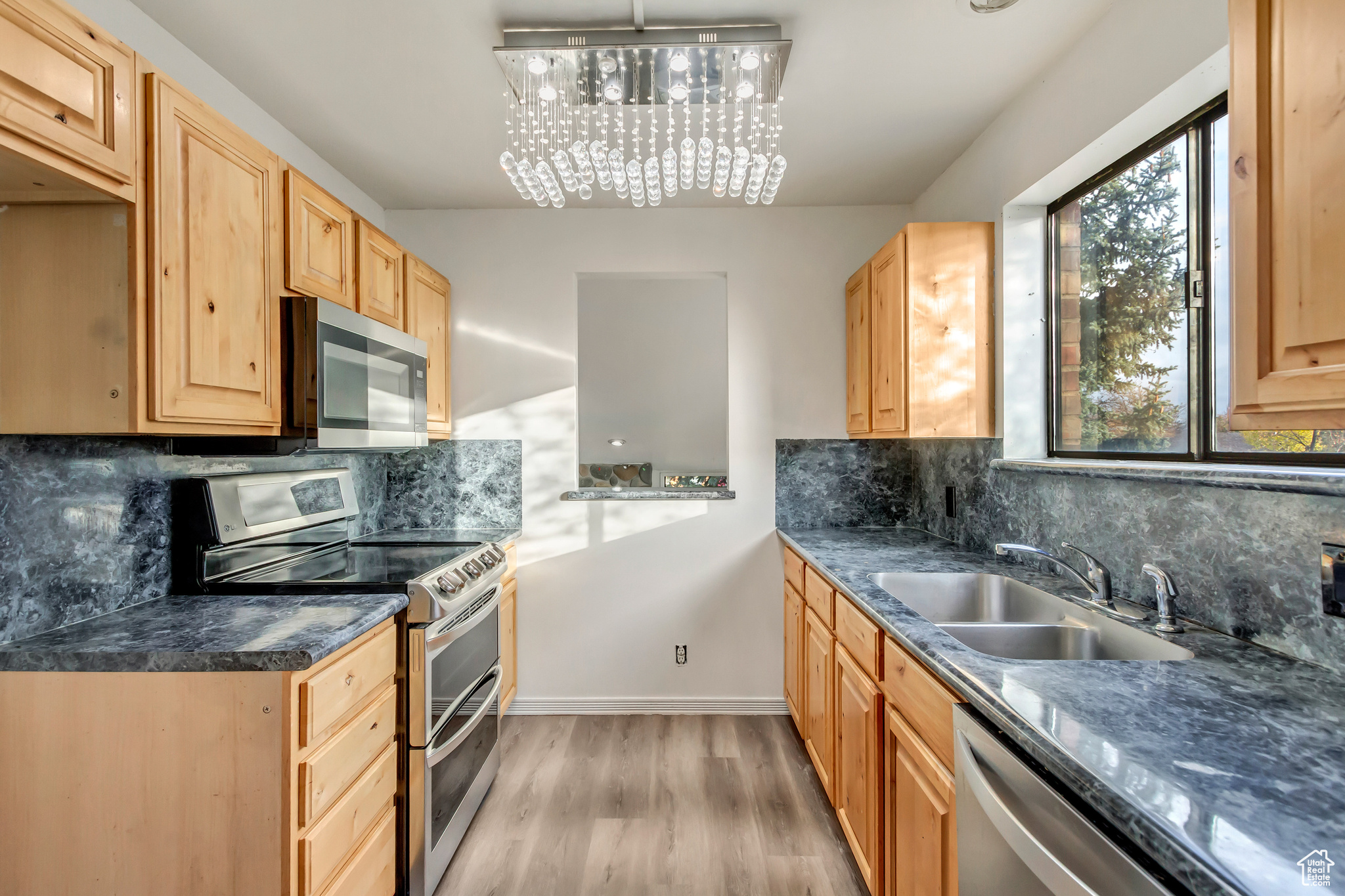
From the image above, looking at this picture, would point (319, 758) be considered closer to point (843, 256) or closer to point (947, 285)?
point (947, 285)

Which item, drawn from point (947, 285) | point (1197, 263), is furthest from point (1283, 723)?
point (947, 285)

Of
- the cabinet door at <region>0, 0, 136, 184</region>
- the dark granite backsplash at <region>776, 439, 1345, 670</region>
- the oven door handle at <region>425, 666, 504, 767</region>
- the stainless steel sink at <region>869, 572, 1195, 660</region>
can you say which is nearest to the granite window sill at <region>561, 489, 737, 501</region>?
the oven door handle at <region>425, 666, 504, 767</region>

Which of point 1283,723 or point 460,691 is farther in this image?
point 460,691

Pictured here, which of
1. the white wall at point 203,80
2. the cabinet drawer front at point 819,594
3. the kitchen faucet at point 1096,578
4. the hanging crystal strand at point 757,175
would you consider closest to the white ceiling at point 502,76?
the white wall at point 203,80

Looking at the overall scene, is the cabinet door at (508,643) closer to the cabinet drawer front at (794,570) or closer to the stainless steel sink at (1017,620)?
the cabinet drawer front at (794,570)

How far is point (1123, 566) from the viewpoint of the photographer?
161cm

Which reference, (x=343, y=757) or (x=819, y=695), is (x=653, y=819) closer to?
(x=819, y=695)

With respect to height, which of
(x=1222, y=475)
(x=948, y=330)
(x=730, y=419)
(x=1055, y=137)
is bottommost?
(x=1222, y=475)

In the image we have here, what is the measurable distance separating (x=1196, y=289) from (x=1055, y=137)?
0.70 metres

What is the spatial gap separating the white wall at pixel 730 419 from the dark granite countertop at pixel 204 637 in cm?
147

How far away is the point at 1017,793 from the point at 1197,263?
4.56ft

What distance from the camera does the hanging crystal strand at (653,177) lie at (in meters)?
1.85

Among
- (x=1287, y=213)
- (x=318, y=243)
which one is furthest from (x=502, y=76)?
(x=1287, y=213)

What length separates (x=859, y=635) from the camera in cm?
175
